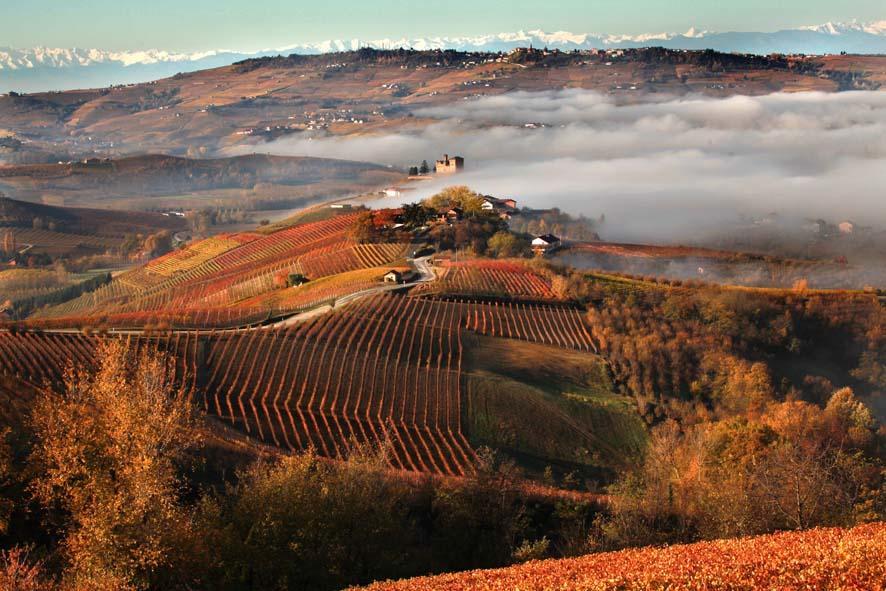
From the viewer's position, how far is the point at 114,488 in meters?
21.3

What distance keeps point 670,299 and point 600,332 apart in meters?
9.76

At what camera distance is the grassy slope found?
41.0m

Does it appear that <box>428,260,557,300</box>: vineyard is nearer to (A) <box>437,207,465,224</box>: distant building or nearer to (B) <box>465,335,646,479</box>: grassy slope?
(B) <box>465,335,646,479</box>: grassy slope

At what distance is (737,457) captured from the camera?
33688mm

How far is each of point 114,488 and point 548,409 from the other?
27908 millimetres

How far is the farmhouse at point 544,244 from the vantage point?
304ft

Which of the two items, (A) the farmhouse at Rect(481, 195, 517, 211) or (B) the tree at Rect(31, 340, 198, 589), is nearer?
(B) the tree at Rect(31, 340, 198, 589)

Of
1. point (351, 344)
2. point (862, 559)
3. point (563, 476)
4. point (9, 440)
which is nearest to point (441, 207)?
point (351, 344)

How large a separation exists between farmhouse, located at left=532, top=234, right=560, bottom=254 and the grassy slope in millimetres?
38211

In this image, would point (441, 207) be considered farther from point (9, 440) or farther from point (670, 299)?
point (9, 440)

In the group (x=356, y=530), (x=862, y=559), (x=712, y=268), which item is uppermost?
(x=862, y=559)

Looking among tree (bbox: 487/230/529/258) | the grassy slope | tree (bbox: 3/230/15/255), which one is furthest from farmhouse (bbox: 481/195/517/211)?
tree (bbox: 3/230/15/255)

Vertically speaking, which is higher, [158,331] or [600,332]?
[158,331]

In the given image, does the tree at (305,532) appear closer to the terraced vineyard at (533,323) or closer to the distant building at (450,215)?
the terraced vineyard at (533,323)
